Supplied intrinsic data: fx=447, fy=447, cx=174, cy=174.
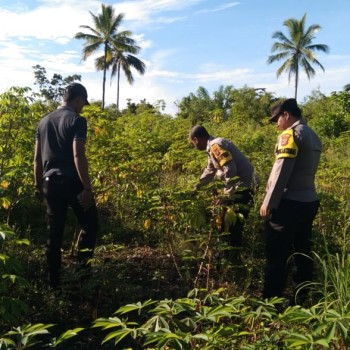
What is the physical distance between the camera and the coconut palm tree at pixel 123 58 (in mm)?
40812

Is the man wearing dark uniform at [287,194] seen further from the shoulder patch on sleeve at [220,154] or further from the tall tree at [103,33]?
the tall tree at [103,33]

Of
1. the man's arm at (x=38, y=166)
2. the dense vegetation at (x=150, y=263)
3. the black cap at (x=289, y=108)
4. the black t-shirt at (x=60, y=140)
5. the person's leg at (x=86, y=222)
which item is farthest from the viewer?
the man's arm at (x=38, y=166)

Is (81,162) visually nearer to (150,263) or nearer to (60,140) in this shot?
(60,140)

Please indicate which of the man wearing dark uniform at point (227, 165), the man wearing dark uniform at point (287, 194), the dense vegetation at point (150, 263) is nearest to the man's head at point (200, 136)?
the man wearing dark uniform at point (227, 165)

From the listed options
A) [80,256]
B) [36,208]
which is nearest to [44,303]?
[80,256]

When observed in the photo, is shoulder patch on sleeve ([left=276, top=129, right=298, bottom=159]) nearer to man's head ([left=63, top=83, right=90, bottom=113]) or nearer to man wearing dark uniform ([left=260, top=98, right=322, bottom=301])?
man wearing dark uniform ([left=260, top=98, right=322, bottom=301])

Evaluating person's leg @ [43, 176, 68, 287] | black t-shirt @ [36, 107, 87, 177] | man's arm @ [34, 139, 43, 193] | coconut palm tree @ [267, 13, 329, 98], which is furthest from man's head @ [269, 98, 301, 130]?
coconut palm tree @ [267, 13, 329, 98]

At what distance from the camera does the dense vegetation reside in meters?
1.89

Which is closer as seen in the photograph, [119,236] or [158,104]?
[119,236]

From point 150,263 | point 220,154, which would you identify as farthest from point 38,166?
point 220,154

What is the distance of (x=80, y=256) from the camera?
3820 millimetres

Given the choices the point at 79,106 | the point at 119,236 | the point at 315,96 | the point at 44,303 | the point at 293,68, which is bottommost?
the point at 44,303

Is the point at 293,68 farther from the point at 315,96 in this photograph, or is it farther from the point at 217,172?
the point at 217,172

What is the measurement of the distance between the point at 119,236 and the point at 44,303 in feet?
6.02
